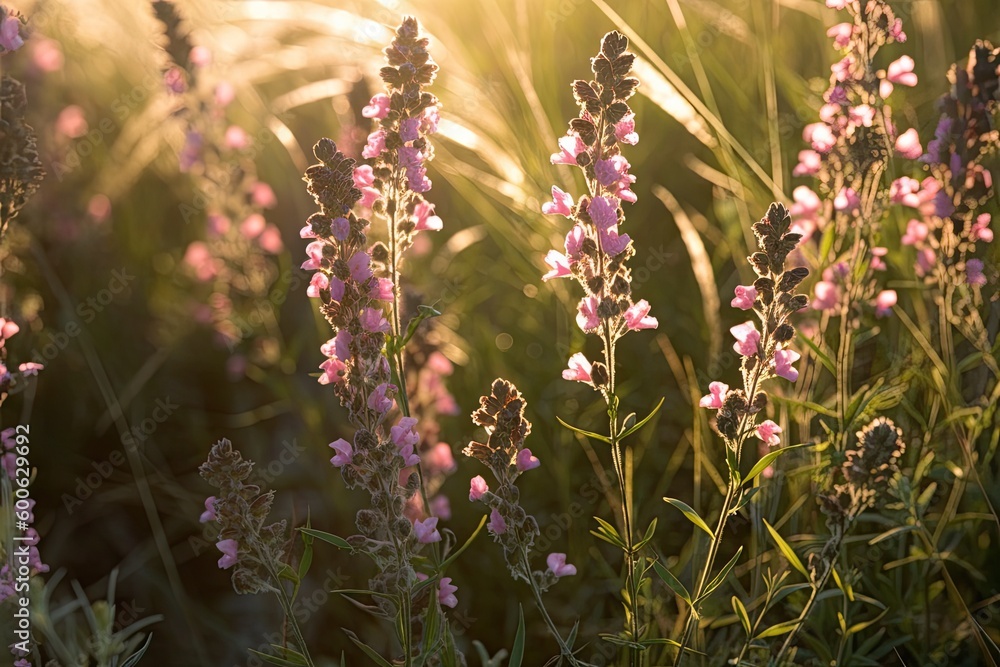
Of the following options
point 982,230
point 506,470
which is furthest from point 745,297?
point 982,230

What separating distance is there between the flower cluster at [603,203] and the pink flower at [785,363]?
0.25m

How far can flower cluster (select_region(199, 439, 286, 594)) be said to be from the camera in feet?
4.99

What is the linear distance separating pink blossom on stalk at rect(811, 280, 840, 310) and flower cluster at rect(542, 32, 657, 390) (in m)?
0.81

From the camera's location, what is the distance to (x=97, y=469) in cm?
324

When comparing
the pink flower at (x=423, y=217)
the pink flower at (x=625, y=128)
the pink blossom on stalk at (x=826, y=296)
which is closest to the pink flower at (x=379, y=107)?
the pink flower at (x=423, y=217)

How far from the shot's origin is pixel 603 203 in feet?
5.28

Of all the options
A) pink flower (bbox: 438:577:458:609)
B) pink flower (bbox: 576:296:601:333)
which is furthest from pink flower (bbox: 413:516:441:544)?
pink flower (bbox: 576:296:601:333)

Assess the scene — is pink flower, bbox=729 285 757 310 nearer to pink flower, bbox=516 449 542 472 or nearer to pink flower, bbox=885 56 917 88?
pink flower, bbox=516 449 542 472

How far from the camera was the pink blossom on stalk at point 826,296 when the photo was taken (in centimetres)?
226

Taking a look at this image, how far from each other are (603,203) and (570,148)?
16cm

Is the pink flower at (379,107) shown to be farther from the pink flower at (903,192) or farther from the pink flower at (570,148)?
the pink flower at (903,192)

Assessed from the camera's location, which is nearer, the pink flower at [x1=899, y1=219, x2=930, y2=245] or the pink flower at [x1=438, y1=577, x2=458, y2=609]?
the pink flower at [x1=438, y1=577, x2=458, y2=609]

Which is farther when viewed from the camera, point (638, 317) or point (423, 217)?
point (423, 217)

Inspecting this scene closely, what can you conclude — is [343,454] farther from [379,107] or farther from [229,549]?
[379,107]
